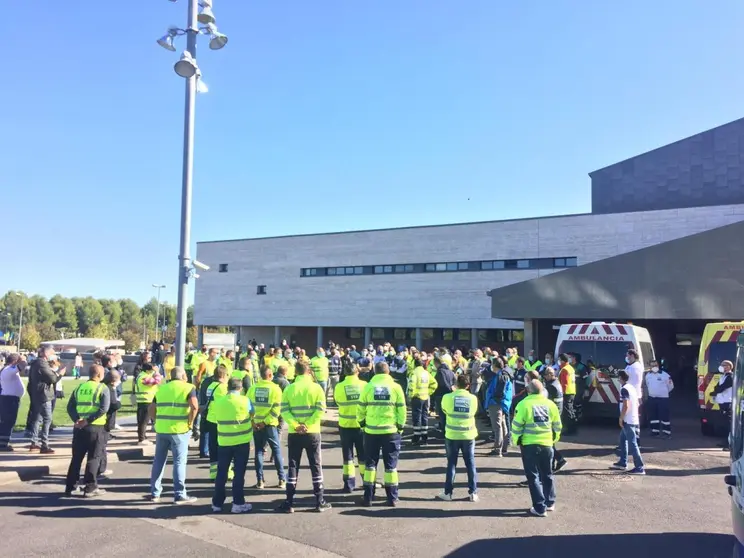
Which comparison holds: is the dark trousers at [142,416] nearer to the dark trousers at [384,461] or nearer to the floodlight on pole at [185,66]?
the dark trousers at [384,461]

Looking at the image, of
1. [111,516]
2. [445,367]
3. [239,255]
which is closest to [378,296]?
[239,255]

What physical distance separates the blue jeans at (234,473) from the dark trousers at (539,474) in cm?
370

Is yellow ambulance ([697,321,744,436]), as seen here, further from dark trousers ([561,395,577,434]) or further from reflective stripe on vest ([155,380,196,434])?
reflective stripe on vest ([155,380,196,434])

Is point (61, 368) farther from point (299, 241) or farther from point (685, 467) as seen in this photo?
point (299, 241)

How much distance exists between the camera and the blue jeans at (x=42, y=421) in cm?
1017

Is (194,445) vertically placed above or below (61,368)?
below

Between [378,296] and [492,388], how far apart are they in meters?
30.6

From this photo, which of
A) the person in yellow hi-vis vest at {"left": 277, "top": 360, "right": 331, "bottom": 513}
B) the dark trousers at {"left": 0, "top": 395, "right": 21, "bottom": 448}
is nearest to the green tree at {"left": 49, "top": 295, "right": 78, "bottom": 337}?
the dark trousers at {"left": 0, "top": 395, "right": 21, "bottom": 448}

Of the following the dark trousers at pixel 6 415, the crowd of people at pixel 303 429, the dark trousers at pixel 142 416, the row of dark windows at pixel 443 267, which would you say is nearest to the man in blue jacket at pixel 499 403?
the crowd of people at pixel 303 429

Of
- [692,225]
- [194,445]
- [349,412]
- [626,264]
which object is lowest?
[194,445]

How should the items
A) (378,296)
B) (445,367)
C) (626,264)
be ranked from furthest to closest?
(378,296) → (626,264) → (445,367)

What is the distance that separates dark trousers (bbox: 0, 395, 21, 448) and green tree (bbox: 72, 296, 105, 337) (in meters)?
115

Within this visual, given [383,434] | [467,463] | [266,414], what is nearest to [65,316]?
[266,414]

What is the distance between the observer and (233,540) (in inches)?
236
